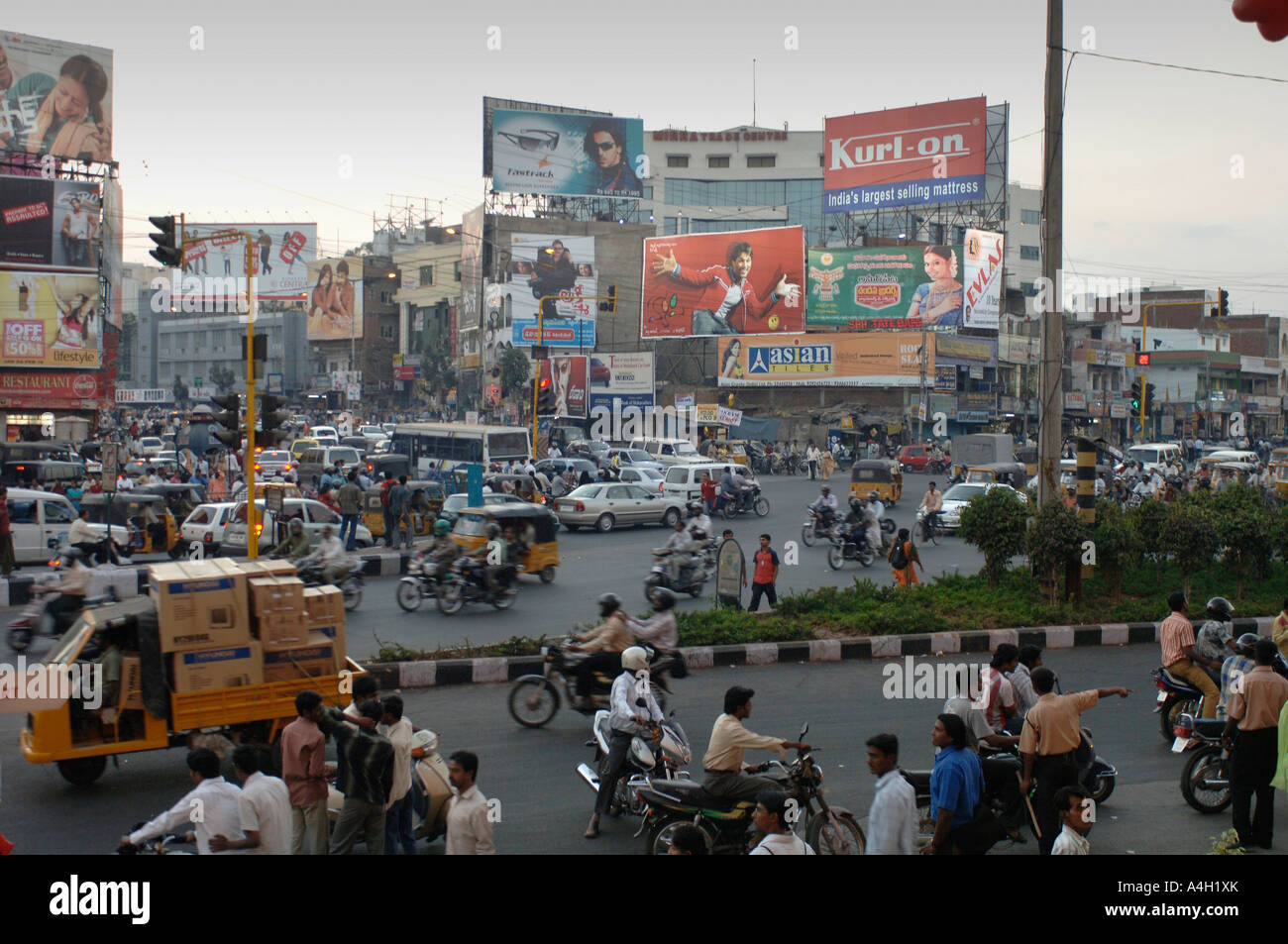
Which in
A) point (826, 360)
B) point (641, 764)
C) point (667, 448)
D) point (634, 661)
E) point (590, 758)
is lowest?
point (590, 758)

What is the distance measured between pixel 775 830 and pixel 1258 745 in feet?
12.2

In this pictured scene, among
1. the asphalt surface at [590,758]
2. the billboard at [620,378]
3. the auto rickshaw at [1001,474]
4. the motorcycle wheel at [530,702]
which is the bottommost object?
the asphalt surface at [590,758]

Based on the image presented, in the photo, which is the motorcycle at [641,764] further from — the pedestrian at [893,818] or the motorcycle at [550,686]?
the pedestrian at [893,818]

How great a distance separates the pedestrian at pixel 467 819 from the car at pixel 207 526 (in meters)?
15.8

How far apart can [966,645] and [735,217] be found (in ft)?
249

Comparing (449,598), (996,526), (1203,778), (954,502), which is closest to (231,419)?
(449,598)

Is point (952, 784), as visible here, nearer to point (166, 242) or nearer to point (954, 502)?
point (166, 242)

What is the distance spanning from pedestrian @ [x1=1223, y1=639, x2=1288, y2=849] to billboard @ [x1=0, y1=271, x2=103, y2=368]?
153 feet

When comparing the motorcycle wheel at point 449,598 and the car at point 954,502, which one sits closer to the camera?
the motorcycle wheel at point 449,598

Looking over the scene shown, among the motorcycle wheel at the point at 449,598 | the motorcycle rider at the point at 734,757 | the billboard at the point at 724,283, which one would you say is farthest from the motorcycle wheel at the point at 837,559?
the billboard at the point at 724,283

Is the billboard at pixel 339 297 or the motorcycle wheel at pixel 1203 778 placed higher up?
the billboard at pixel 339 297

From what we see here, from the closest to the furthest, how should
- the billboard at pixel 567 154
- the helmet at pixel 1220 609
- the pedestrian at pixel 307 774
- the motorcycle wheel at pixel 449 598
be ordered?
the pedestrian at pixel 307 774 → the helmet at pixel 1220 609 → the motorcycle wheel at pixel 449 598 → the billboard at pixel 567 154

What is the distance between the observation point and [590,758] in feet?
30.0

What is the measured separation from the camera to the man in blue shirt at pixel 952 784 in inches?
229
